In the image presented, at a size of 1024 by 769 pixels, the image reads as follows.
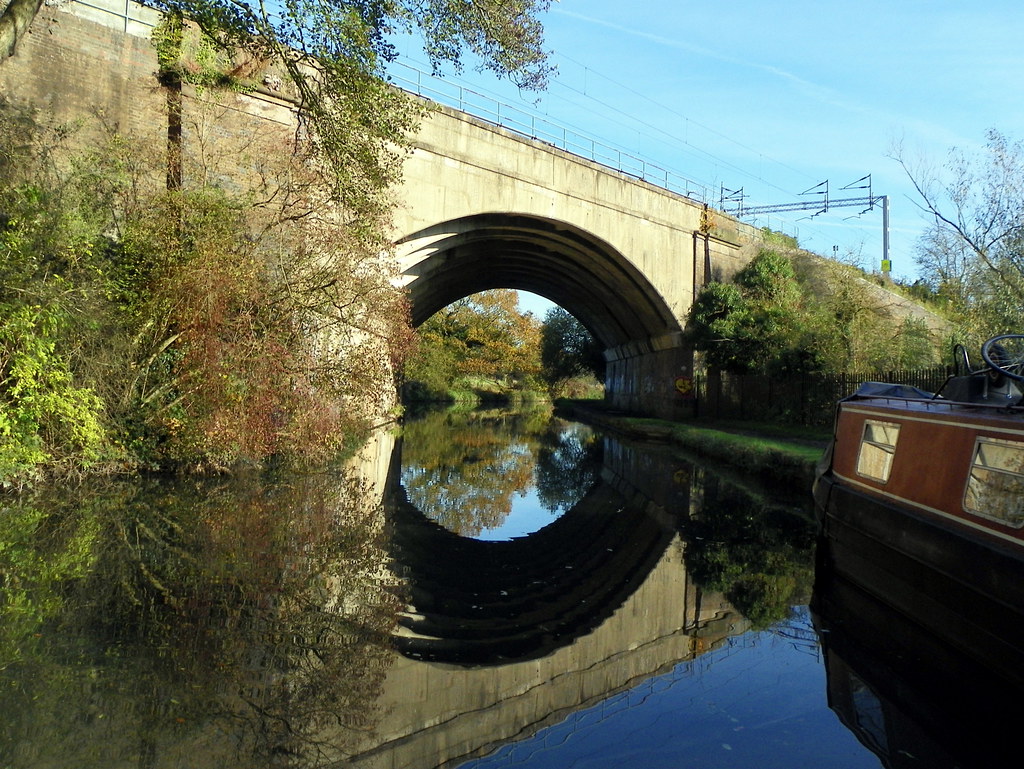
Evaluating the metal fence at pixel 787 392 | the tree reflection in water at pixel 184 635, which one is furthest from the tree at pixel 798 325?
the tree reflection in water at pixel 184 635

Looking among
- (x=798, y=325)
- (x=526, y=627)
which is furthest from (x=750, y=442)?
(x=526, y=627)

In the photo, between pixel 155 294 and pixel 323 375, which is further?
pixel 323 375

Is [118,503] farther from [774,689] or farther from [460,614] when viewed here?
[774,689]

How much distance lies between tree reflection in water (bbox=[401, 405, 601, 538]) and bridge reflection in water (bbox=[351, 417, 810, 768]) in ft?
2.53

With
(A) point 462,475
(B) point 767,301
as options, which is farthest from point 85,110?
(B) point 767,301

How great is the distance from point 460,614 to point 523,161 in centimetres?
1387

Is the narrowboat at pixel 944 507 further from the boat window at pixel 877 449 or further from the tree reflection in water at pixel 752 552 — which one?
the tree reflection in water at pixel 752 552

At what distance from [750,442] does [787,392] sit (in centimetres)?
433

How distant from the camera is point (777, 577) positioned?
573cm

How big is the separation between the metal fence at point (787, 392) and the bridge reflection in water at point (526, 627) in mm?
7545

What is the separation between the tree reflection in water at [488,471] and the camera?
8617 millimetres

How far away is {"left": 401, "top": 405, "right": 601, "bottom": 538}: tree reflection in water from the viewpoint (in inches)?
339

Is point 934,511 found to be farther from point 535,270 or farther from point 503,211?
point 535,270

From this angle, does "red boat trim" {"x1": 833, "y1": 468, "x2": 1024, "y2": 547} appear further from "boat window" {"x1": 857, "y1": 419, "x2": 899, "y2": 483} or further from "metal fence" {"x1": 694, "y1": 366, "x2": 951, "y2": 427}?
"metal fence" {"x1": 694, "y1": 366, "x2": 951, "y2": 427}
